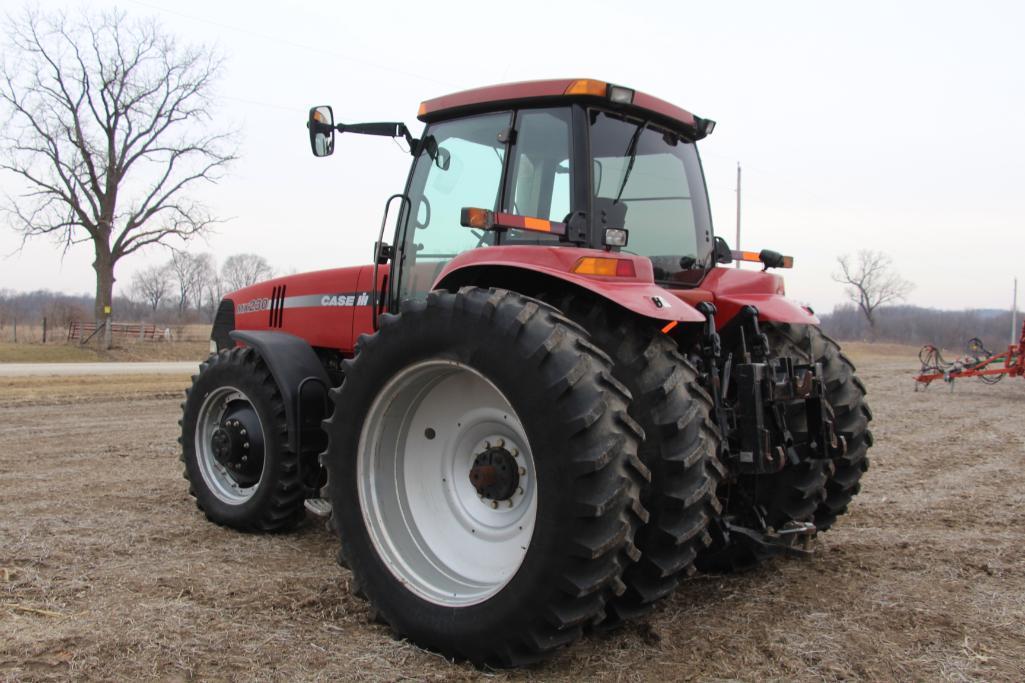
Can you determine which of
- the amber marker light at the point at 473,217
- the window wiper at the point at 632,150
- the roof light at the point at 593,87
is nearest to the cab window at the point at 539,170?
the roof light at the point at 593,87

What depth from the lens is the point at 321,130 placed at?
4.66 m

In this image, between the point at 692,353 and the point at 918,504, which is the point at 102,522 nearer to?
the point at 692,353

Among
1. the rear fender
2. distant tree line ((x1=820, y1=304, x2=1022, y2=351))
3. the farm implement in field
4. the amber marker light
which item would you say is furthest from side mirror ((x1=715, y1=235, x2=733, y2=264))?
distant tree line ((x1=820, y1=304, x2=1022, y2=351))

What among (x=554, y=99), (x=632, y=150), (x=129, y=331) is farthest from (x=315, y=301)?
(x=129, y=331)

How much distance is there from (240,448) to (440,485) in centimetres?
192

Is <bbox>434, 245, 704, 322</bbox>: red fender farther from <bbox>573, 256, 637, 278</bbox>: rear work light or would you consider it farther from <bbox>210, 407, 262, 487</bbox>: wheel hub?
<bbox>210, 407, 262, 487</bbox>: wheel hub

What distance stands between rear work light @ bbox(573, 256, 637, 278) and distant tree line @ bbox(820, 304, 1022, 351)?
69828mm

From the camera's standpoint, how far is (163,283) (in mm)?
73312

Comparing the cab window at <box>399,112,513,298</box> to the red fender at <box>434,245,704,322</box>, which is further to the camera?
the cab window at <box>399,112,513,298</box>

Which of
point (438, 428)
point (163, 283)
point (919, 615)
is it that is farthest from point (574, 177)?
point (163, 283)

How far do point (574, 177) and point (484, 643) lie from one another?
205 cm

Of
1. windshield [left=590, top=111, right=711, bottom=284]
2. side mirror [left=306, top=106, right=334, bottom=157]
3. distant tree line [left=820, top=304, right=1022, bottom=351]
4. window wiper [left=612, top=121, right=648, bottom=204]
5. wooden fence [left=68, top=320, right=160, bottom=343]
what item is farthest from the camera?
distant tree line [left=820, top=304, right=1022, bottom=351]

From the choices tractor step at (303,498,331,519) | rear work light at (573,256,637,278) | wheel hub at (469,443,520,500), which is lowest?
tractor step at (303,498,331,519)

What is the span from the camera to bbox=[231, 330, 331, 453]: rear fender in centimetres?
491
